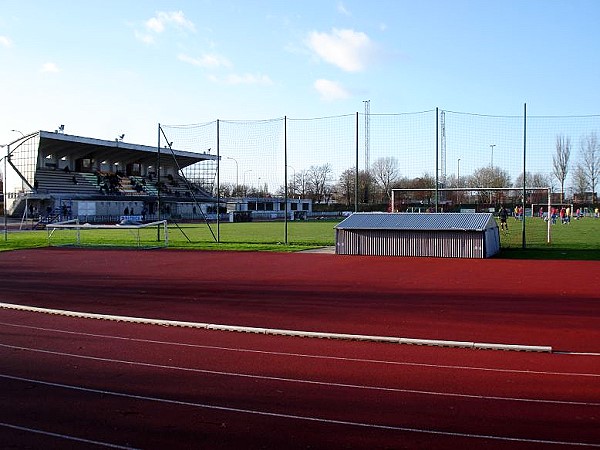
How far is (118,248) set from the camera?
2920 cm

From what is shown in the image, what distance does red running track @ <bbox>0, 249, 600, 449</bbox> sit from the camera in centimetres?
561

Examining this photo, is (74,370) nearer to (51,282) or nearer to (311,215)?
(51,282)

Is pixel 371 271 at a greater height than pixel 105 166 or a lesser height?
lesser

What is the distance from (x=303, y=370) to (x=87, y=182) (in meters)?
78.7

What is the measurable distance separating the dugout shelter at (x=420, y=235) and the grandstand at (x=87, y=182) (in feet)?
132

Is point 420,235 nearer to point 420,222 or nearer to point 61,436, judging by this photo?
point 420,222

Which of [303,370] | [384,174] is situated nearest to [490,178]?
[384,174]

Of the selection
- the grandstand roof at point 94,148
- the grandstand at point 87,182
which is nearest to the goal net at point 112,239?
the grandstand at point 87,182

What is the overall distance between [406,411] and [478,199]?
4345 cm

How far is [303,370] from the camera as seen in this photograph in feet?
25.5

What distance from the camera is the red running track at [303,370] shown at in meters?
5.61

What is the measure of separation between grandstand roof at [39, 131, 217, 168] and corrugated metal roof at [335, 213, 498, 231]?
155 feet

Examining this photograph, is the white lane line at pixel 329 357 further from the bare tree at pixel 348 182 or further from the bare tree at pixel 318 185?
the bare tree at pixel 318 185

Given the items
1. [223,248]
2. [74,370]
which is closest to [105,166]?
[223,248]
